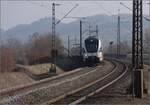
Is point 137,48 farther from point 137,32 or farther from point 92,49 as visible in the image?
point 92,49

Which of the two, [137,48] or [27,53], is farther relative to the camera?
[27,53]

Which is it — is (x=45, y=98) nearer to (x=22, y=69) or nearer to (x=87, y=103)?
(x=87, y=103)

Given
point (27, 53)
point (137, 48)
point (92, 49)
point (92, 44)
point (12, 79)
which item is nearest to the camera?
point (137, 48)

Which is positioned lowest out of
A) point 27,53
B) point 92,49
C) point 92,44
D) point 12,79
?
point 12,79

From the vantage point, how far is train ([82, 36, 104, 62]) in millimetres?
59000

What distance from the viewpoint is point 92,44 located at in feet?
193

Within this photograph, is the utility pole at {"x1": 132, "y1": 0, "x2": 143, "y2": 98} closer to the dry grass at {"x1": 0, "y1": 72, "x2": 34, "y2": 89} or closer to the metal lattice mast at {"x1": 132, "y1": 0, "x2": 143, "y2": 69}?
the metal lattice mast at {"x1": 132, "y1": 0, "x2": 143, "y2": 69}

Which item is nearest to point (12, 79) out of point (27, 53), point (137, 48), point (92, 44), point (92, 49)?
point (92, 44)

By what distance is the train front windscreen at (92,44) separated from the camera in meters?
58.9

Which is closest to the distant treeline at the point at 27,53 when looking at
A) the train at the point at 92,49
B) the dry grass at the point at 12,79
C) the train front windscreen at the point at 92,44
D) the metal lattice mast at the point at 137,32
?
the dry grass at the point at 12,79

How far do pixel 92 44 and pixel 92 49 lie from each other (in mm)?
865

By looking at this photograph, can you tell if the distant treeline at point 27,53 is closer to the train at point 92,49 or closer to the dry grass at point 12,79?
the dry grass at point 12,79

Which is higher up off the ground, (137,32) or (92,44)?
(137,32)

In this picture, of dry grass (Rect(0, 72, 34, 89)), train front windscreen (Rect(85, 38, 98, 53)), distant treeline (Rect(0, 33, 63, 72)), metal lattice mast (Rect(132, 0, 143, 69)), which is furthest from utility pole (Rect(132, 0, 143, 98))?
train front windscreen (Rect(85, 38, 98, 53))
